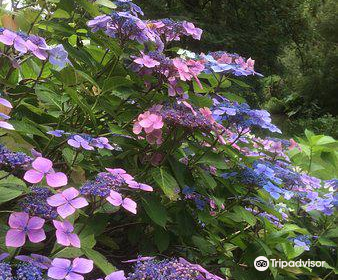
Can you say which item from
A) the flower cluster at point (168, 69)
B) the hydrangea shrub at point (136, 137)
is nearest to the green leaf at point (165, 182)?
the hydrangea shrub at point (136, 137)

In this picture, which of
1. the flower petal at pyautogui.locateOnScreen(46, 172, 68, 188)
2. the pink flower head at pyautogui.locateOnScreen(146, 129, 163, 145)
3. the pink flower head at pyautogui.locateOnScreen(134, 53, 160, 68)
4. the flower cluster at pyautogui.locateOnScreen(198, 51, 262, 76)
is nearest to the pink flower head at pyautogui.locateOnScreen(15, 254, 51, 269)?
the flower petal at pyautogui.locateOnScreen(46, 172, 68, 188)

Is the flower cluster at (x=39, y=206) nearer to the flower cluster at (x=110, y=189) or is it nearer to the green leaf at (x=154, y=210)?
the flower cluster at (x=110, y=189)

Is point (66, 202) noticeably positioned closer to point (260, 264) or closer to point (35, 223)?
point (35, 223)

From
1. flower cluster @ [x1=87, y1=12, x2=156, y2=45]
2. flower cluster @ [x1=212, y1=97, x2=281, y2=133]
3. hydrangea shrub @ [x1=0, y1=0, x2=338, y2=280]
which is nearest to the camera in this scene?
hydrangea shrub @ [x1=0, y1=0, x2=338, y2=280]

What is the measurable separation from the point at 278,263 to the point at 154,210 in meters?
0.71

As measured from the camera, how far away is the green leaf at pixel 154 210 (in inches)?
47.4

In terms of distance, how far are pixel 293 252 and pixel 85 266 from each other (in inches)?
45.8

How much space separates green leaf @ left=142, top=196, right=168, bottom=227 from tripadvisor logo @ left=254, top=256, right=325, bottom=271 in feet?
1.64

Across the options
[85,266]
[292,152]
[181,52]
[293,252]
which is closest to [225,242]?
[293,252]

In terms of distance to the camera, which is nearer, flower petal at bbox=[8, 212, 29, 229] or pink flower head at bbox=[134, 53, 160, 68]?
flower petal at bbox=[8, 212, 29, 229]

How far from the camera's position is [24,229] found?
2.60 feet

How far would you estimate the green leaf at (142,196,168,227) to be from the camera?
3.95 ft

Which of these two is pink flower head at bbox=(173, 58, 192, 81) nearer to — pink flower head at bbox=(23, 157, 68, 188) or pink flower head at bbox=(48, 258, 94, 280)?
pink flower head at bbox=(23, 157, 68, 188)

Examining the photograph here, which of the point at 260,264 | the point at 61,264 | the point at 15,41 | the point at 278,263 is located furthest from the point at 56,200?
the point at 278,263
